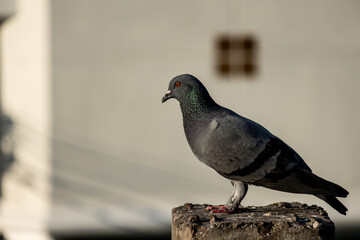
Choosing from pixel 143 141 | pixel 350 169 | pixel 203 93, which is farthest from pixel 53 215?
pixel 203 93

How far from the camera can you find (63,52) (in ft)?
37.3

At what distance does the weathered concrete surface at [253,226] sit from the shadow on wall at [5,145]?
8.18 m

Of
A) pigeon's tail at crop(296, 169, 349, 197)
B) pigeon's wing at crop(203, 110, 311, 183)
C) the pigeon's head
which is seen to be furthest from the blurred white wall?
pigeon's tail at crop(296, 169, 349, 197)

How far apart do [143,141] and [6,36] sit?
114 inches

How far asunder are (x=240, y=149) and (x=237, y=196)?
1.08ft

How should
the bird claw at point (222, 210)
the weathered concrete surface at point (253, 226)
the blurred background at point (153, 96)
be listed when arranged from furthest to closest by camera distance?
the blurred background at point (153, 96)
the bird claw at point (222, 210)
the weathered concrete surface at point (253, 226)

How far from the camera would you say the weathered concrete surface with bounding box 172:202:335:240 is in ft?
13.4

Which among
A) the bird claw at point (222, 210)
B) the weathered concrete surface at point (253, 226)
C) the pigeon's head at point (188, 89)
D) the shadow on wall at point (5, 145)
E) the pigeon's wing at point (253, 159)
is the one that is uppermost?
the shadow on wall at point (5, 145)

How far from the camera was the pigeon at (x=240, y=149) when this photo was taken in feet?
14.2

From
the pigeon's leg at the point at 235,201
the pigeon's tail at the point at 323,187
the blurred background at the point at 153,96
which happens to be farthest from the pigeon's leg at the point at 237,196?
the blurred background at the point at 153,96

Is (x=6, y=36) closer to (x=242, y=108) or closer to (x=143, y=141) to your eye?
(x=143, y=141)

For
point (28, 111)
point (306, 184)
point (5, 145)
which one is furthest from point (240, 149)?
point (5, 145)

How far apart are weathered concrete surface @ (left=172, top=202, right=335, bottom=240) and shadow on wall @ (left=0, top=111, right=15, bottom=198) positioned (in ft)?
26.8

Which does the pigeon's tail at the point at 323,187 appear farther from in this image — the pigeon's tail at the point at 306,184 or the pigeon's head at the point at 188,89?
the pigeon's head at the point at 188,89
